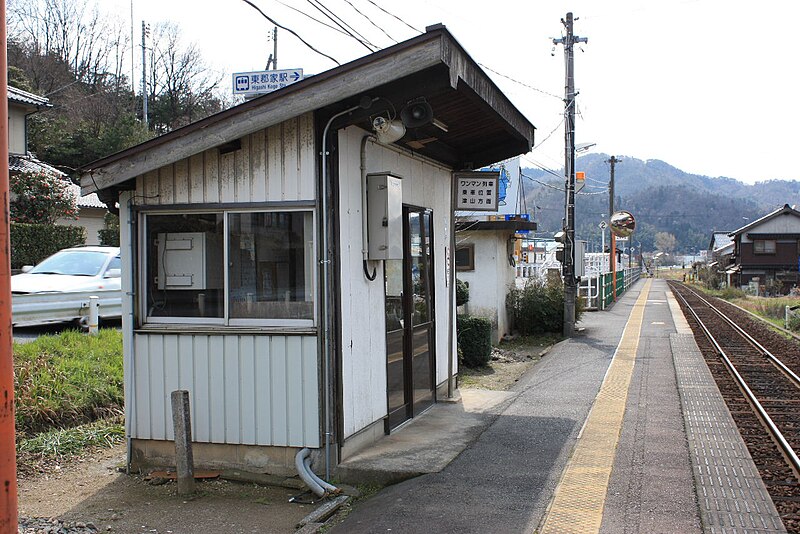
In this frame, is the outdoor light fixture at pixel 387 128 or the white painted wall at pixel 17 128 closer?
the outdoor light fixture at pixel 387 128

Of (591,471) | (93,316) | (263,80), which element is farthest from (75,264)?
(591,471)

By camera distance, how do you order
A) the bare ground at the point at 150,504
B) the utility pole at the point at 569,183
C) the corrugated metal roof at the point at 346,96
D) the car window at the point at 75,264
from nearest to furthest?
the bare ground at the point at 150,504, the corrugated metal roof at the point at 346,96, the car window at the point at 75,264, the utility pole at the point at 569,183

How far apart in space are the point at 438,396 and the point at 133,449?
382cm

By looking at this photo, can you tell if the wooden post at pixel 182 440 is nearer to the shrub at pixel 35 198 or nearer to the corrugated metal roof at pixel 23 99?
the corrugated metal roof at pixel 23 99

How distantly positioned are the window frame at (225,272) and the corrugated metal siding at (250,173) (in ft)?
0.25

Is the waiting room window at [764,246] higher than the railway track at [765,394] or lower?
higher

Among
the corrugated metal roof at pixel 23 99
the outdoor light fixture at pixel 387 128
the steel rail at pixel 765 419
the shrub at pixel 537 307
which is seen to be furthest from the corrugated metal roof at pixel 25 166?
the steel rail at pixel 765 419

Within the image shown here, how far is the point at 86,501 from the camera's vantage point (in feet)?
20.7

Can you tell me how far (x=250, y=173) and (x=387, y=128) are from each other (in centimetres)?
127

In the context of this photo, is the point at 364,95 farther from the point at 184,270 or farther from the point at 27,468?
the point at 27,468

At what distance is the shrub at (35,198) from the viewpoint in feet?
67.4

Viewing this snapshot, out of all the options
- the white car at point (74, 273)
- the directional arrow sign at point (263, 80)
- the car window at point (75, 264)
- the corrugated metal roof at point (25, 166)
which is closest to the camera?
the directional arrow sign at point (263, 80)

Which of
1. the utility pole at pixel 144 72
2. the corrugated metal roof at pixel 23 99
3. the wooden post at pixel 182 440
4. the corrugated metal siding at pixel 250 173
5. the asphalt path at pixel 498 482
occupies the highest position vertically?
the utility pole at pixel 144 72

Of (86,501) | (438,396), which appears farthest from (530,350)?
(86,501)
